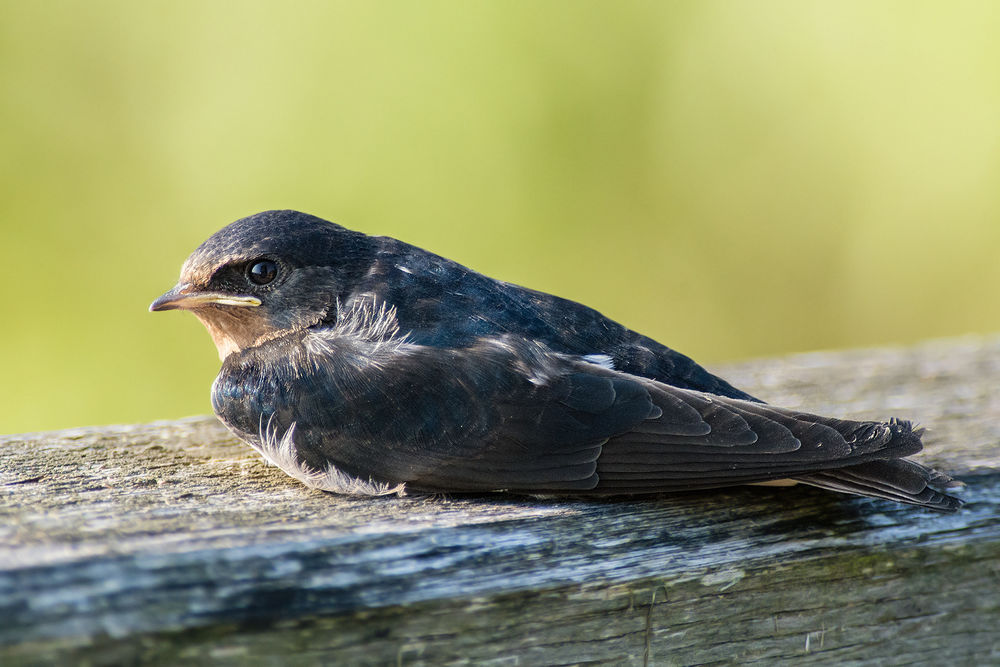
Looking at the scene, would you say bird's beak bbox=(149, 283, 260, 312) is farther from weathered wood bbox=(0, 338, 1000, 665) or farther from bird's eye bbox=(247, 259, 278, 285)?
weathered wood bbox=(0, 338, 1000, 665)

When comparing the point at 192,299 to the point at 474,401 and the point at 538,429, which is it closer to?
the point at 474,401

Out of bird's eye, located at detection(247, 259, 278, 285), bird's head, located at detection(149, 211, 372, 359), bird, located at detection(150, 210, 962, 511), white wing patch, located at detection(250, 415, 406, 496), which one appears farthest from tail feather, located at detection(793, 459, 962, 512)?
bird's eye, located at detection(247, 259, 278, 285)

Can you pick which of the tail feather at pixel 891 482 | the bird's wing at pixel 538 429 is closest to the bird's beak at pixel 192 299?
the bird's wing at pixel 538 429

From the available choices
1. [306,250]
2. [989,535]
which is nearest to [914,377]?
[989,535]

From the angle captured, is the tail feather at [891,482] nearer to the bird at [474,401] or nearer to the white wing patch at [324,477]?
the bird at [474,401]

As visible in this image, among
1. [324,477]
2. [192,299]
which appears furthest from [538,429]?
[192,299]
